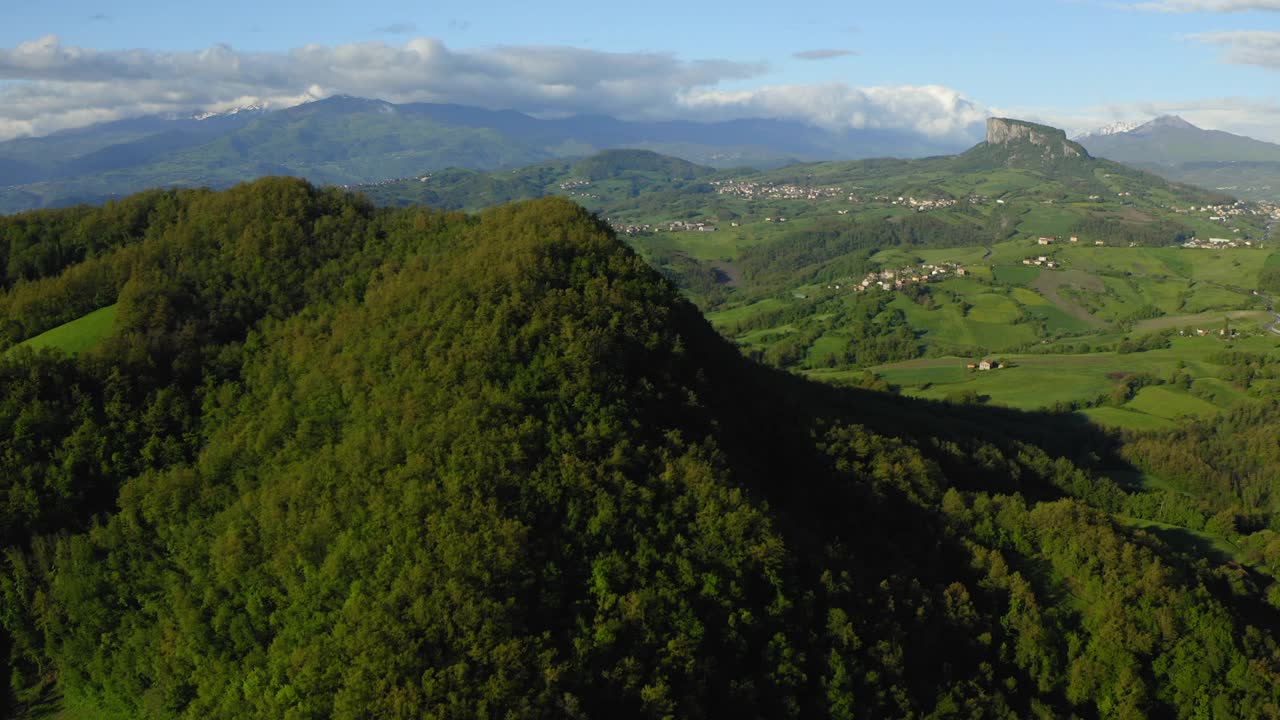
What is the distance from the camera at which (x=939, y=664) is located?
37.2 m

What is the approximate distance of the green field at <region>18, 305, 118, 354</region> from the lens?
5012 cm

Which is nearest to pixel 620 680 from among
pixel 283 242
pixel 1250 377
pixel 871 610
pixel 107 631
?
pixel 871 610

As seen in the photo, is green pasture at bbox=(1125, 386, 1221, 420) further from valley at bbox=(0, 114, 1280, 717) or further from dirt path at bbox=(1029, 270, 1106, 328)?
dirt path at bbox=(1029, 270, 1106, 328)

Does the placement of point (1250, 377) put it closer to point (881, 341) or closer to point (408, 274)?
point (881, 341)

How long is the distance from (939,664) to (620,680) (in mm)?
16797

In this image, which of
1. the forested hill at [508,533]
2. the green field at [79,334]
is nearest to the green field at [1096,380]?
the forested hill at [508,533]

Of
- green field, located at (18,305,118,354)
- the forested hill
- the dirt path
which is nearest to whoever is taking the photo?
the forested hill

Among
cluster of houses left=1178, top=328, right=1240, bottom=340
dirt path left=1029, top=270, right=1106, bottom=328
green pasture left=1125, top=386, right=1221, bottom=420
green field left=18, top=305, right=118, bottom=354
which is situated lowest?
green pasture left=1125, top=386, right=1221, bottom=420

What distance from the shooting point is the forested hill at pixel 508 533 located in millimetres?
30781

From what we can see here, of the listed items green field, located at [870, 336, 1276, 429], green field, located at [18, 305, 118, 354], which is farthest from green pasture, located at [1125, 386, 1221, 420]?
green field, located at [18, 305, 118, 354]

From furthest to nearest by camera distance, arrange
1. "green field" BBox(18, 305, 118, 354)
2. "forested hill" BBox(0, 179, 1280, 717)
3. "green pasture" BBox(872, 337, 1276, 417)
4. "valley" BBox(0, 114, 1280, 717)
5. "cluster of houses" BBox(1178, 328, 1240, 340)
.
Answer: "cluster of houses" BBox(1178, 328, 1240, 340), "green pasture" BBox(872, 337, 1276, 417), "green field" BBox(18, 305, 118, 354), "valley" BBox(0, 114, 1280, 717), "forested hill" BBox(0, 179, 1280, 717)

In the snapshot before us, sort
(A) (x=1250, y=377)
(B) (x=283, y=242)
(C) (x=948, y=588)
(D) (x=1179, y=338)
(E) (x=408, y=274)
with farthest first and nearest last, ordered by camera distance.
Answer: (D) (x=1179, y=338) → (A) (x=1250, y=377) → (B) (x=283, y=242) → (E) (x=408, y=274) → (C) (x=948, y=588)

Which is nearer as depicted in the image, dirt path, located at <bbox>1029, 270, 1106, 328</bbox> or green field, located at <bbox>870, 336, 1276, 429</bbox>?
green field, located at <bbox>870, 336, 1276, 429</bbox>

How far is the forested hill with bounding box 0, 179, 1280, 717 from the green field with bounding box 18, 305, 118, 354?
1827 mm
